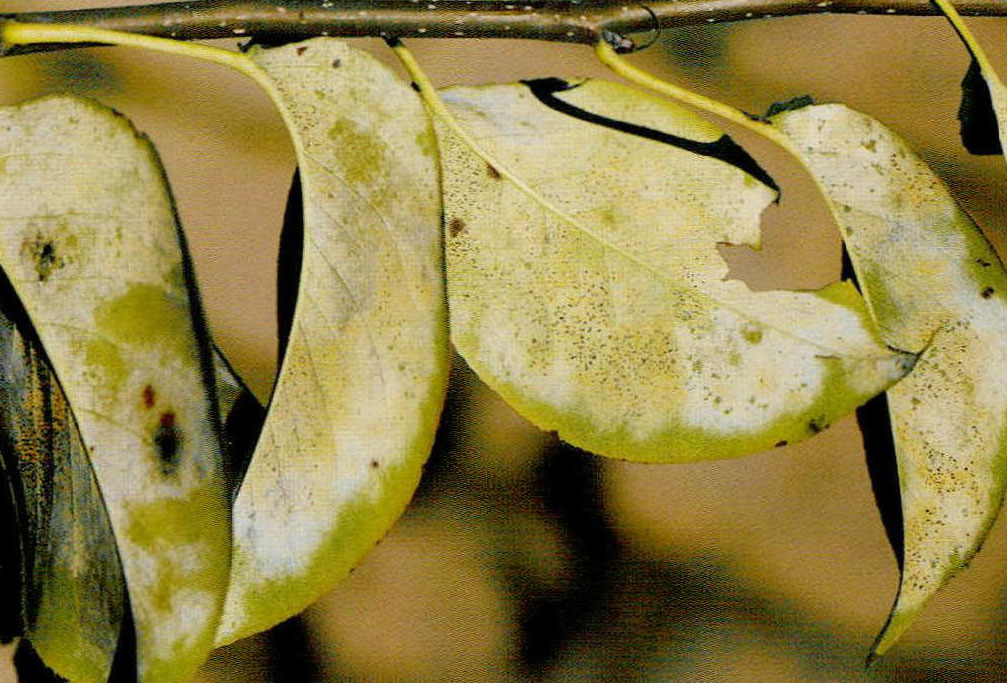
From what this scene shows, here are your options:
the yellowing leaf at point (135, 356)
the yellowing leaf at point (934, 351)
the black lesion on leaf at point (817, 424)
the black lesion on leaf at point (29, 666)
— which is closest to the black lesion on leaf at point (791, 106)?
the yellowing leaf at point (934, 351)

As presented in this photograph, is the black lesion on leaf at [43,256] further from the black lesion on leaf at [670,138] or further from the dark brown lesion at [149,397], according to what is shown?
the black lesion on leaf at [670,138]

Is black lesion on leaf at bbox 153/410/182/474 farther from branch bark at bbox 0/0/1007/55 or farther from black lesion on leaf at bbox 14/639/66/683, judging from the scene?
black lesion on leaf at bbox 14/639/66/683

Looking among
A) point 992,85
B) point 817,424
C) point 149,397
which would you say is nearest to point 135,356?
point 149,397

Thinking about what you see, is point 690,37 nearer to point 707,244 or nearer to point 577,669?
point 707,244

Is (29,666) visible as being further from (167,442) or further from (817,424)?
(817,424)

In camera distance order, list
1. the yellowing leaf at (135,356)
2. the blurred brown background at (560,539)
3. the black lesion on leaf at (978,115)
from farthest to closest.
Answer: the blurred brown background at (560,539), the black lesion on leaf at (978,115), the yellowing leaf at (135,356)

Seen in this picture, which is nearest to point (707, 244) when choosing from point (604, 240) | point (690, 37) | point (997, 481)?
point (604, 240)

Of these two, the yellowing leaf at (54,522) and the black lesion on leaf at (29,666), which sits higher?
the yellowing leaf at (54,522)
